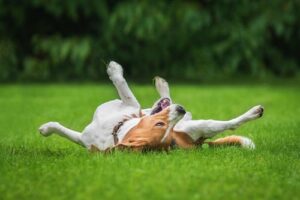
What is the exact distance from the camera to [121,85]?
23.0ft

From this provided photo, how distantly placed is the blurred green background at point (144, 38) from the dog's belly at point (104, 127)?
33.3ft

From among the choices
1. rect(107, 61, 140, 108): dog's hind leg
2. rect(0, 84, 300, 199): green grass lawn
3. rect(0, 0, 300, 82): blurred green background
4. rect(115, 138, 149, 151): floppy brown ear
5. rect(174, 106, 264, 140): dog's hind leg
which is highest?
rect(0, 0, 300, 82): blurred green background

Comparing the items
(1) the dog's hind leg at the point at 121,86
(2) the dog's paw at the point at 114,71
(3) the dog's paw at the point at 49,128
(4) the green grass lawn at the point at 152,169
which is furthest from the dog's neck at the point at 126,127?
(2) the dog's paw at the point at 114,71

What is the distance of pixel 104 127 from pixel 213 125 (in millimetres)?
843

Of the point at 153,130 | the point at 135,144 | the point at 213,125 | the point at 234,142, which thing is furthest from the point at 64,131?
the point at 234,142

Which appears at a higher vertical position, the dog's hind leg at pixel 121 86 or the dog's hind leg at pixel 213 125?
the dog's hind leg at pixel 121 86

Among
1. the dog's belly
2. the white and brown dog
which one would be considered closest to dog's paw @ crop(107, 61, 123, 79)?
the white and brown dog

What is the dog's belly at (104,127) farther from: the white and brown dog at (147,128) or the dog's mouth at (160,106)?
the dog's mouth at (160,106)

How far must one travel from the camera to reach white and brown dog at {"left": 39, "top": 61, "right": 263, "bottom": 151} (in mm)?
6250

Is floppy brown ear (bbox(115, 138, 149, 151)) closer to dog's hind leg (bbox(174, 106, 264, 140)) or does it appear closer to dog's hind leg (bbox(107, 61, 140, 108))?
dog's hind leg (bbox(174, 106, 264, 140))

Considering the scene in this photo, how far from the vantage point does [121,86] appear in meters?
7.00

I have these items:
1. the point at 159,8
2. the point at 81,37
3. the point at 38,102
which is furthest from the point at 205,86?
the point at 38,102

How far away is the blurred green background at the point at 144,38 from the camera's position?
17.1 metres

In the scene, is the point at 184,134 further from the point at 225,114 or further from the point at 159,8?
the point at 159,8
